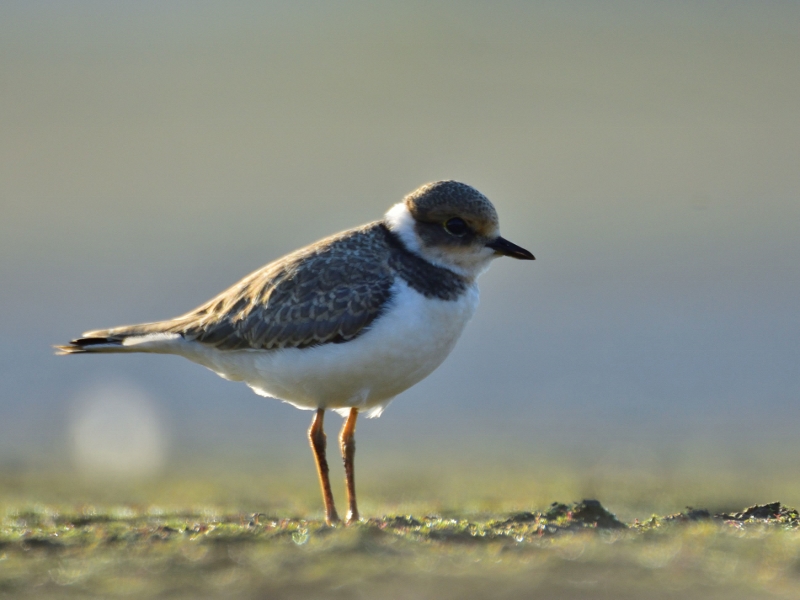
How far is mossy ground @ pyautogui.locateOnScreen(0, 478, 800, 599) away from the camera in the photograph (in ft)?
15.0

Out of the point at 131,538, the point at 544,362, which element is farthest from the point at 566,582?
the point at 544,362

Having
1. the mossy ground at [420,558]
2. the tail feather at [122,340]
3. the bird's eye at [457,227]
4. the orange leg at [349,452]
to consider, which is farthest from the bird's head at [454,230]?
the tail feather at [122,340]

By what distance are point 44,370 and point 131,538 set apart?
533 inches

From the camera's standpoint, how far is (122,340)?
310 inches

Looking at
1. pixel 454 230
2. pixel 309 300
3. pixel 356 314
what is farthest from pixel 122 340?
pixel 454 230

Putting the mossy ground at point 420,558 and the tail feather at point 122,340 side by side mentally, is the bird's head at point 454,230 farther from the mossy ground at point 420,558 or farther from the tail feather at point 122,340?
the tail feather at point 122,340

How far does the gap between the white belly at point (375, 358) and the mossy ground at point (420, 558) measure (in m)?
0.85

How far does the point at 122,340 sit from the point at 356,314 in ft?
6.76

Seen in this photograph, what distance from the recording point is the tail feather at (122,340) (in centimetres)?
780

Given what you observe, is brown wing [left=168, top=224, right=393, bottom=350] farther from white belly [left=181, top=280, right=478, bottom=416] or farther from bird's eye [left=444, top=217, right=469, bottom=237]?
bird's eye [left=444, top=217, right=469, bottom=237]

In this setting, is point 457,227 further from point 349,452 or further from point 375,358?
point 349,452

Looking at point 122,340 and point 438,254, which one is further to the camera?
point 122,340

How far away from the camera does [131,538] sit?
5.73 metres

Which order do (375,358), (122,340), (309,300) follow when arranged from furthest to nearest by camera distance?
(122,340)
(309,300)
(375,358)
